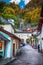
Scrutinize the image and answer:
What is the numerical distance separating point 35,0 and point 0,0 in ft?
16.2

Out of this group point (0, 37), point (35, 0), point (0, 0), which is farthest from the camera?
point (0, 37)

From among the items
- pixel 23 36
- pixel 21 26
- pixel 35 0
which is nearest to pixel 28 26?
pixel 21 26

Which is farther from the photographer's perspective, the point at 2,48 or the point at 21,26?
the point at 21,26

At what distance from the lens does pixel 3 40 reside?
21.7 meters

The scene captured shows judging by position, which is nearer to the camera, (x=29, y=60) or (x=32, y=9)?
(x=29, y=60)

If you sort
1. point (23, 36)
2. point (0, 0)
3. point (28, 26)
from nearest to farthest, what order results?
point (0, 0) < point (23, 36) < point (28, 26)

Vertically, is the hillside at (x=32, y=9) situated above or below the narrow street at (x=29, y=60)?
above

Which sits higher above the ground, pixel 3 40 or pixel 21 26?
pixel 21 26

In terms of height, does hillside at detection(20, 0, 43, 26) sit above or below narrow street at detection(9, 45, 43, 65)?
above

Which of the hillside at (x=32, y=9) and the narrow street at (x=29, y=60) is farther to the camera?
the narrow street at (x=29, y=60)

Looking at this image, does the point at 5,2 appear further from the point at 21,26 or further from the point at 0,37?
the point at 21,26

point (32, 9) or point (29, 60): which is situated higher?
point (32, 9)

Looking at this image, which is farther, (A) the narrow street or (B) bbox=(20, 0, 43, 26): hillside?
(A) the narrow street

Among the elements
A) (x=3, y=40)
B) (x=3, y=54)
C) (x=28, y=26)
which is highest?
(x=28, y=26)
